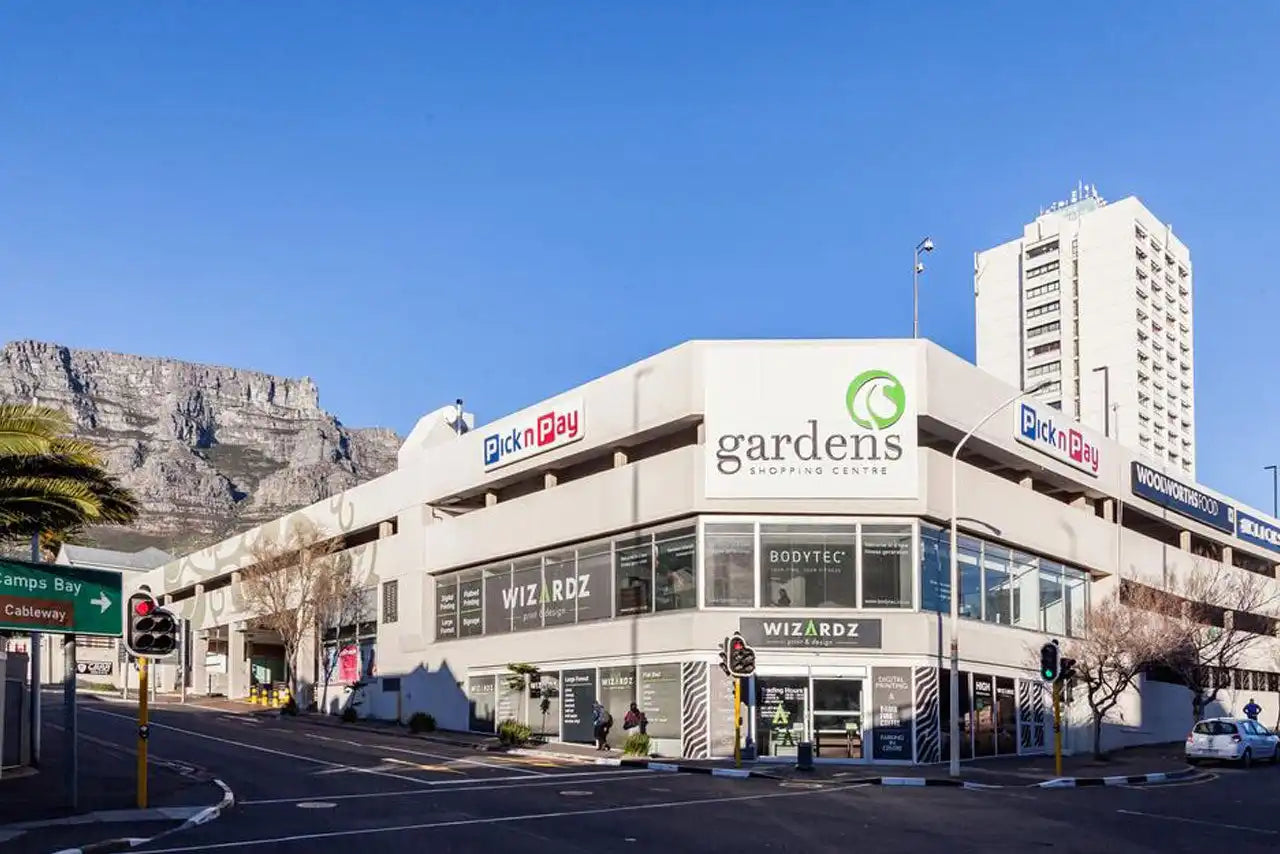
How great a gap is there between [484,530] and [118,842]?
3359 centimetres

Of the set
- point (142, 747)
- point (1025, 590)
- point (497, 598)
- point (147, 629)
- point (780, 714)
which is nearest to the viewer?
point (147, 629)

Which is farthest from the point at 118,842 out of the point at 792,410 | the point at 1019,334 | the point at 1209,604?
the point at 1019,334

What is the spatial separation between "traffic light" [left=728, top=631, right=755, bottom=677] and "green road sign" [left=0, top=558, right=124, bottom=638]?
1617 centimetres

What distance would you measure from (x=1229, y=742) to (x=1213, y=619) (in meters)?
22.2

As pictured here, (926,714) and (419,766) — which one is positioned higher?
(926,714)

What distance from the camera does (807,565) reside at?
40.3m

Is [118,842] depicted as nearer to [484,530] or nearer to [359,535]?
[484,530]

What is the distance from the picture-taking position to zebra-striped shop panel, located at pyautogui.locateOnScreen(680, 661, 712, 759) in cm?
3941

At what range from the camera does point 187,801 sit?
22922 millimetres

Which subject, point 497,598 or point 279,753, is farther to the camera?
point 497,598

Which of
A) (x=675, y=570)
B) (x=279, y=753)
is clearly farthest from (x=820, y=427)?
(x=279, y=753)

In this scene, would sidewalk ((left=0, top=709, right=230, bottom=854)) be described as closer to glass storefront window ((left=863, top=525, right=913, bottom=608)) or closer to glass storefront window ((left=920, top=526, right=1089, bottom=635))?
glass storefront window ((left=863, top=525, right=913, bottom=608))

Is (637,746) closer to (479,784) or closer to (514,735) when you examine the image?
(514,735)

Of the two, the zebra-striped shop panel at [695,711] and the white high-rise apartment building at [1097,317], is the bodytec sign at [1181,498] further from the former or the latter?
the white high-rise apartment building at [1097,317]
